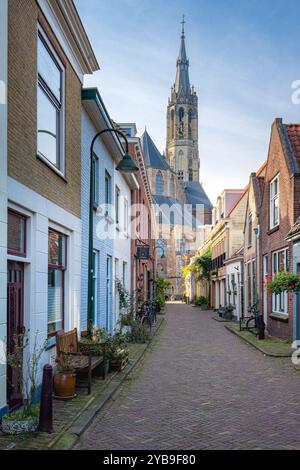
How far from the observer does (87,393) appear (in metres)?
8.66

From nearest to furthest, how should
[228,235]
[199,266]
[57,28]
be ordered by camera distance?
1. [57,28]
2. [228,235]
3. [199,266]

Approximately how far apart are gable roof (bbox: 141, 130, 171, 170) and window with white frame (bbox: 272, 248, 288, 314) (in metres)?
73.4

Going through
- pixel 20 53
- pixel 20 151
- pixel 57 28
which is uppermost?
pixel 57 28

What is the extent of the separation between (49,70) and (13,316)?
4263 mm

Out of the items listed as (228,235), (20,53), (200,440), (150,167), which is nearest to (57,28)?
(20,53)

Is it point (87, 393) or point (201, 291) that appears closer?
point (87, 393)

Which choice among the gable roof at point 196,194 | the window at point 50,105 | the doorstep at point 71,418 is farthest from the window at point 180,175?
the window at point 50,105

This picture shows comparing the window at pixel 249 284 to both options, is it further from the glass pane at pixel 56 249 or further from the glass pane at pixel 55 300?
the glass pane at pixel 55 300

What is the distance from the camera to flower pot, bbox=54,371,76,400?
26.8ft

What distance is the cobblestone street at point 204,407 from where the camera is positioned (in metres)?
6.26

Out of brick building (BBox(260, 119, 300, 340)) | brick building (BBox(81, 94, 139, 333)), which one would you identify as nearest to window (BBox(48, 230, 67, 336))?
brick building (BBox(81, 94, 139, 333))

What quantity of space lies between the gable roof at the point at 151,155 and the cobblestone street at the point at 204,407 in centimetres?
7911
